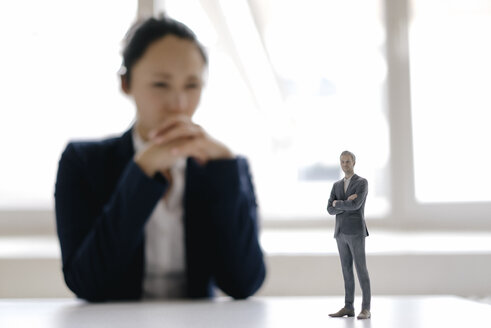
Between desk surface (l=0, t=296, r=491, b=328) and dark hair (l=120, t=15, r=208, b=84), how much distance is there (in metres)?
0.50

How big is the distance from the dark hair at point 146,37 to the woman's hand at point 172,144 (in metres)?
0.24

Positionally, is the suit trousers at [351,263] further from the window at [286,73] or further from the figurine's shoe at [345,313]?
the window at [286,73]

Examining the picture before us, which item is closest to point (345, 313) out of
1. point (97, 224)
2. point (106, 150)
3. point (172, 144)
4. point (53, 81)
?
point (172, 144)

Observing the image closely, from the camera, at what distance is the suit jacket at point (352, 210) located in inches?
21.9

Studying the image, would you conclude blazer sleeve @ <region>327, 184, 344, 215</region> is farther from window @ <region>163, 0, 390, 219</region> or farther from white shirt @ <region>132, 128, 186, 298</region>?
window @ <region>163, 0, 390, 219</region>

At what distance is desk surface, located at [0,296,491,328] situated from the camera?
613 mm

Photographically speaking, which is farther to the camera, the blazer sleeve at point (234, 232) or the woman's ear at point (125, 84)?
the woman's ear at point (125, 84)

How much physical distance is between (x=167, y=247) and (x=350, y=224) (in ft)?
1.98

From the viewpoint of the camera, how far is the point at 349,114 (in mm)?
1845

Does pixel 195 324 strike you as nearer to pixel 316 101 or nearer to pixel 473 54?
pixel 316 101

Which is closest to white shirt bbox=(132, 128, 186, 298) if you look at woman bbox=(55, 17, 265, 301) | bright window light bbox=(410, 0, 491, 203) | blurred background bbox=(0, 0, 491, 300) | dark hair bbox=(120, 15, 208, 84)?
woman bbox=(55, 17, 265, 301)

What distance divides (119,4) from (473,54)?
134cm

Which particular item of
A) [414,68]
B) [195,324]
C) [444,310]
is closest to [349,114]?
[414,68]

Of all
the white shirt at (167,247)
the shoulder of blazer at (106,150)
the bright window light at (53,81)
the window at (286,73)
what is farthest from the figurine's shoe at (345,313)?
the bright window light at (53,81)
